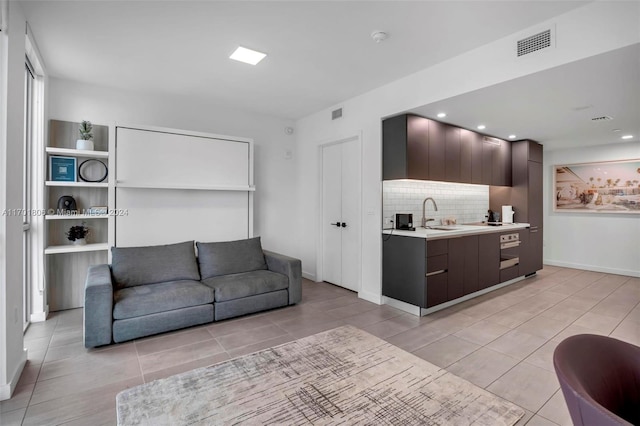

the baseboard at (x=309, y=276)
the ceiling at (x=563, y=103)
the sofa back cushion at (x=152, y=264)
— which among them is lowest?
the baseboard at (x=309, y=276)

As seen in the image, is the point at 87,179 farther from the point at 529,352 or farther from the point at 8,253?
the point at 529,352

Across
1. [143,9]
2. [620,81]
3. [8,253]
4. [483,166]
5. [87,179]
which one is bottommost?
→ [8,253]

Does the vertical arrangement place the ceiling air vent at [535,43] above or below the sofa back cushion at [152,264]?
above

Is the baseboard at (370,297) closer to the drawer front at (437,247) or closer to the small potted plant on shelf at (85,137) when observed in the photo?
the drawer front at (437,247)

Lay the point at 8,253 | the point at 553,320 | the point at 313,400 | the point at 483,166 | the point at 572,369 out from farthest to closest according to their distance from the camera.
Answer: the point at 483,166 → the point at 553,320 → the point at 8,253 → the point at 313,400 → the point at 572,369

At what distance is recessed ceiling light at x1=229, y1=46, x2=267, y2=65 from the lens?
10.2ft

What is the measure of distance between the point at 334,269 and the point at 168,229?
255 centimetres

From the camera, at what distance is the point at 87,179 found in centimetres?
392

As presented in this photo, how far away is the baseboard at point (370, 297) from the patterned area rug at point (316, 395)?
174cm

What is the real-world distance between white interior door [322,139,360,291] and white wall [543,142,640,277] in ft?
15.7

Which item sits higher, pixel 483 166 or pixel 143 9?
pixel 143 9

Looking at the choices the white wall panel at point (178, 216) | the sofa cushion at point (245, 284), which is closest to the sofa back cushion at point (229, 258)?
the sofa cushion at point (245, 284)

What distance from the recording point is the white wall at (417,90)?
2.35 metres

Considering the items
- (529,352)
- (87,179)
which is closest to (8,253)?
(87,179)
